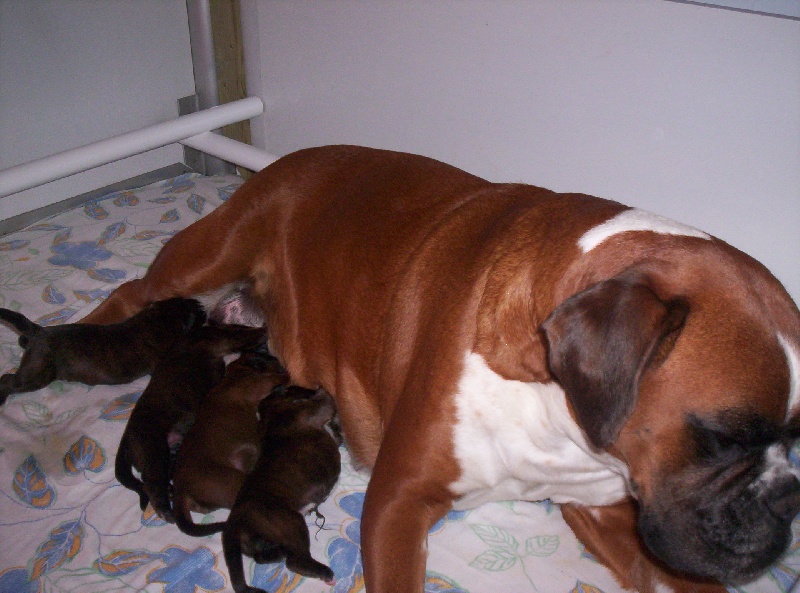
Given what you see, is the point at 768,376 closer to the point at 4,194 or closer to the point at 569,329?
the point at 569,329

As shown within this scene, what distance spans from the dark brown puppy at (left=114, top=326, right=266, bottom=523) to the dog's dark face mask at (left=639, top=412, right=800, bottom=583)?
120cm

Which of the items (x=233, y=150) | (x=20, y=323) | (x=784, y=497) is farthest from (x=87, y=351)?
(x=784, y=497)

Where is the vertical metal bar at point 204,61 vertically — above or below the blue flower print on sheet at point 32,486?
→ above

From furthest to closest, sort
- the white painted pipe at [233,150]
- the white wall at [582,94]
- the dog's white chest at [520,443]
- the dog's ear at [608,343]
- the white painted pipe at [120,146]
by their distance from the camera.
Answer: the white painted pipe at [233,150] < the white painted pipe at [120,146] < the white wall at [582,94] < the dog's white chest at [520,443] < the dog's ear at [608,343]

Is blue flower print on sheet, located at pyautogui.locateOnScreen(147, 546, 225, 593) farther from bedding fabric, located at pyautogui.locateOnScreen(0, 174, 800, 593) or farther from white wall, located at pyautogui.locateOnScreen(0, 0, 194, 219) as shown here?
white wall, located at pyautogui.locateOnScreen(0, 0, 194, 219)

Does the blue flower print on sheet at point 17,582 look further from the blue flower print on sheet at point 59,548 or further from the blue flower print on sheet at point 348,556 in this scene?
the blue flower print on sheet at point 348,556

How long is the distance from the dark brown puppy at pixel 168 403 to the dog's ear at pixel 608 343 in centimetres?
115

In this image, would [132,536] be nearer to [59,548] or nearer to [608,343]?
[59,548]

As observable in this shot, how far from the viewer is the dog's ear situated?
1.18m

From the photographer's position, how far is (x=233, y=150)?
3.15 meters

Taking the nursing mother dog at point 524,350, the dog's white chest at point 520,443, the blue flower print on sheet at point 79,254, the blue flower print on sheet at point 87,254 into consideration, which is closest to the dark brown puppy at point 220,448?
the nursing mother dog at point 524,350

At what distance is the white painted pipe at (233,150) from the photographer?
3111 mm

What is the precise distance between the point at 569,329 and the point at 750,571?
60cm

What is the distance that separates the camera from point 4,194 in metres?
2.62
